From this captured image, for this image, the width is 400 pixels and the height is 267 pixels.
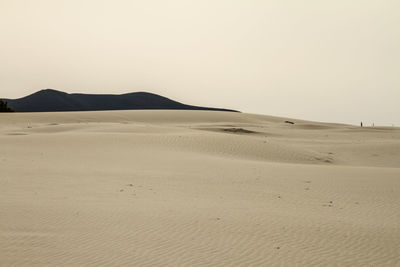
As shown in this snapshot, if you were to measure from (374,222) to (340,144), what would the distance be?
57.7 feet

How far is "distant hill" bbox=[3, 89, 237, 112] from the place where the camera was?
4614 inches

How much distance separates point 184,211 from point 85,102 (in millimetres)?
123178

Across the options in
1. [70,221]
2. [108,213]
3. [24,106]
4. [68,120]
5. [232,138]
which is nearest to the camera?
[70,221]

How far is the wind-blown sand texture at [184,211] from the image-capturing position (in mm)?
5891

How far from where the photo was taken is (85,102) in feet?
417

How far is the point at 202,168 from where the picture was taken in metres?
13.9

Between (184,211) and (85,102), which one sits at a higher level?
(85,102)

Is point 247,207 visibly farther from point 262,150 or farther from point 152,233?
point 262,150

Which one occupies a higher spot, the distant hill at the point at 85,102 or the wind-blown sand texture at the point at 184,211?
the distant hill at the point at 85,102

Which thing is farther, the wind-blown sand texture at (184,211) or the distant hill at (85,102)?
the distant hill at (85,102)

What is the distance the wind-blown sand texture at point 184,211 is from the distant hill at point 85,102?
10424cm

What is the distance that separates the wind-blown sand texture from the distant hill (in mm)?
104237

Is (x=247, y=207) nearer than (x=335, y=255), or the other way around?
(x=335, y=255)

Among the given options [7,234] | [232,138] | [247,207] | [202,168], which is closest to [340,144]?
[232,138]
